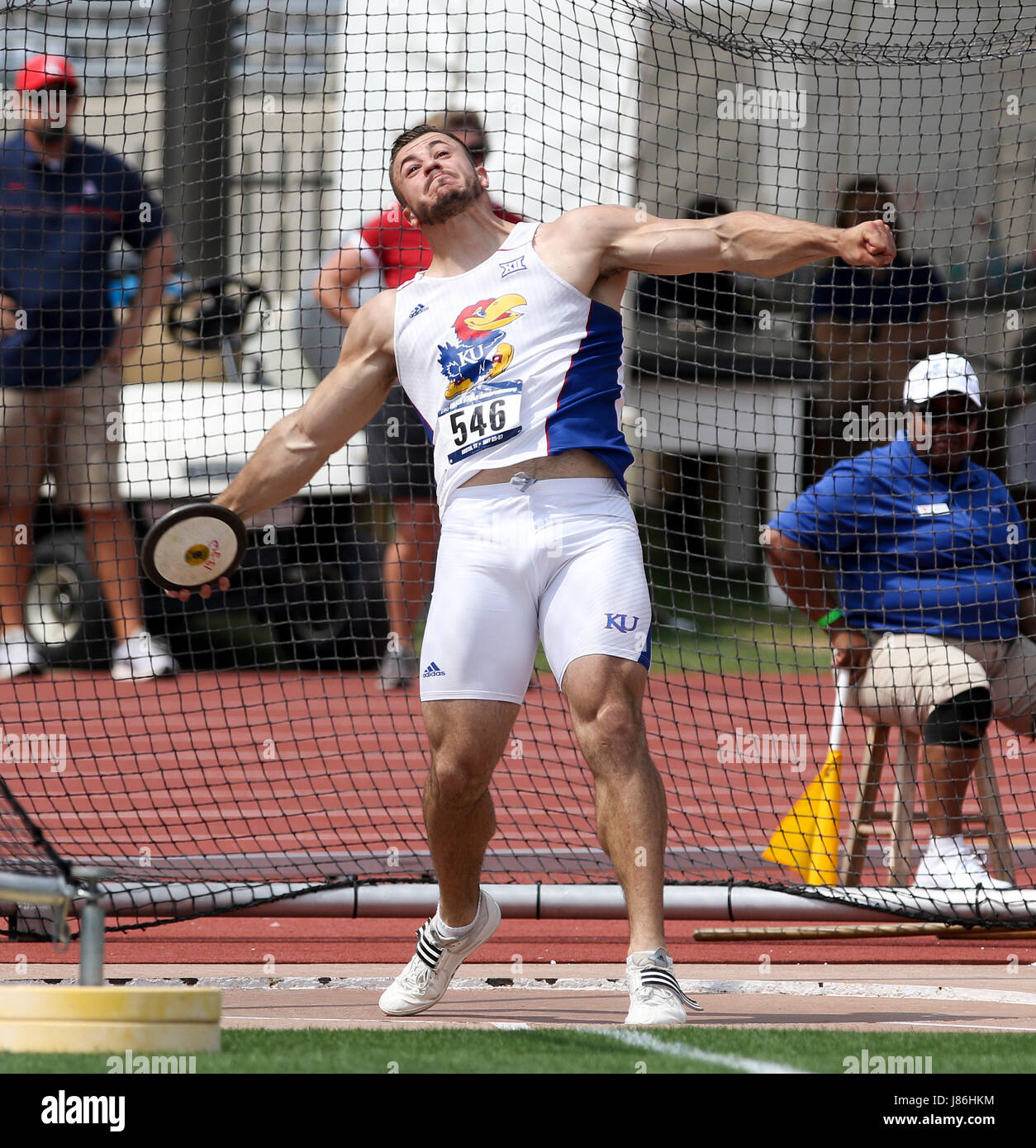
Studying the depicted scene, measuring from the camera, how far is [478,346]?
415 cm

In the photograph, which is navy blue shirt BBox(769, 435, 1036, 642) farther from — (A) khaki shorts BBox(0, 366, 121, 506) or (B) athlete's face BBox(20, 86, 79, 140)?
(B) athlete's face BBox(20, 86, 79, 140)

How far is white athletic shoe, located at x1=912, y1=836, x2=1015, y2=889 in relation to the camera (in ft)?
17.2

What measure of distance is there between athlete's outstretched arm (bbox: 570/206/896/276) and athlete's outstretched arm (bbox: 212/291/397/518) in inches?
24.2

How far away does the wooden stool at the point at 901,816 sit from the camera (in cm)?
543

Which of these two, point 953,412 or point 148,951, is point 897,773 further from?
point 148,951

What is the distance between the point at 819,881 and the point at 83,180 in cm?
476

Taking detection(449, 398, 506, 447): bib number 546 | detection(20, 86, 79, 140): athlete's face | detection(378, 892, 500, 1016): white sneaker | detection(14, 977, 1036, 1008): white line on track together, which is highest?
detection(20, 86, 79, 140): athlete's face

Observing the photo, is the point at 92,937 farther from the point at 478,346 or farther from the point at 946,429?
the point at 946,429

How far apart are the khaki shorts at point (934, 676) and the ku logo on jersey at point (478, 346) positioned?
206 centimetres

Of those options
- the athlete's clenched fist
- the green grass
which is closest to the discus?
the green grass

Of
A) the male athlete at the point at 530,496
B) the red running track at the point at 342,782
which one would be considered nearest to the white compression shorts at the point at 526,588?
the male athlete at the point at 530,496

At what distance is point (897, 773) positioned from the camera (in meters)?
5.58

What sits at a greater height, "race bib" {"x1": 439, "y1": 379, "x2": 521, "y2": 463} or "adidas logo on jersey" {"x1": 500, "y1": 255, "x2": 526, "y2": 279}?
"adidas logo on jersey" {"x1": 500, "y1": 255, "x2": 526, "y2": 279}
